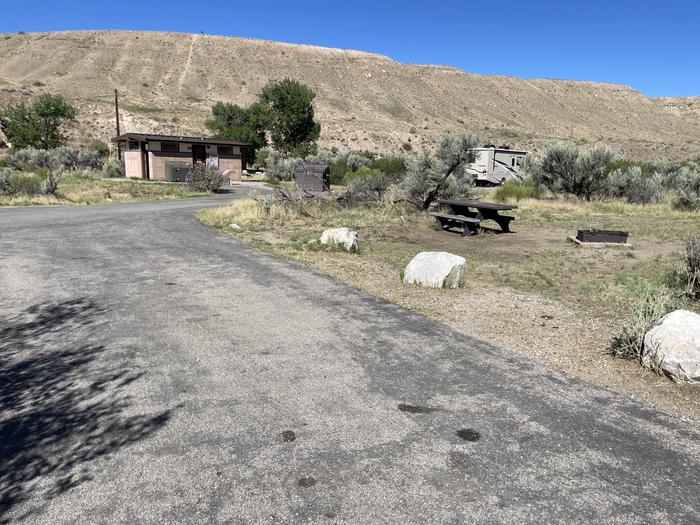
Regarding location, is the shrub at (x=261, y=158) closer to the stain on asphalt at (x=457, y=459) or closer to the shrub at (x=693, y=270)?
the shrub at (x=693, y=270)

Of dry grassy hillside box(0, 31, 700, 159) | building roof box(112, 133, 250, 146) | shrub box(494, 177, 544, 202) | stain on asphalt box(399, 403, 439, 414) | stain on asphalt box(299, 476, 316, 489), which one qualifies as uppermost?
dry grassy hillside box(0, 31, 700, 159)

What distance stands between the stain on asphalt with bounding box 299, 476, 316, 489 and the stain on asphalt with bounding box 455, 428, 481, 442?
1.13 metres

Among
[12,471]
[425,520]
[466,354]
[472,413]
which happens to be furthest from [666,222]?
[12,471]

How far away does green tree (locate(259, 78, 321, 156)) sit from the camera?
51.8 m

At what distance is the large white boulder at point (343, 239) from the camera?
10.8 m

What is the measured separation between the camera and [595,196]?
23.3m

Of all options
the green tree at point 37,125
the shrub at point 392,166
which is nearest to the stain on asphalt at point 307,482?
the shrub at point 392,166

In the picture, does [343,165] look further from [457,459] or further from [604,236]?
[457,459]

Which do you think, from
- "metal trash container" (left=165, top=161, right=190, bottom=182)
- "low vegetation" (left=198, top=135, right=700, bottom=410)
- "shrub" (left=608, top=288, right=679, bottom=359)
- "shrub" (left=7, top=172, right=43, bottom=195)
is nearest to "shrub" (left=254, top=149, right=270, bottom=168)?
"metal trash container" (left=165, top=161, right=190, bottom=182)

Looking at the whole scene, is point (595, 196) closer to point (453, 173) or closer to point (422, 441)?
point (453, 173)

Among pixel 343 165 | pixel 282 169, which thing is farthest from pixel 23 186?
pixel 343 165

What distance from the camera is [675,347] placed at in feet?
14.8

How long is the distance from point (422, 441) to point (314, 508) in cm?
99

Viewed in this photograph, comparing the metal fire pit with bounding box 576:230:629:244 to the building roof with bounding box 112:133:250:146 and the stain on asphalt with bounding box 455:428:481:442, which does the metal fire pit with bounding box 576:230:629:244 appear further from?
the building roof with bounding box 112:133:250:146
